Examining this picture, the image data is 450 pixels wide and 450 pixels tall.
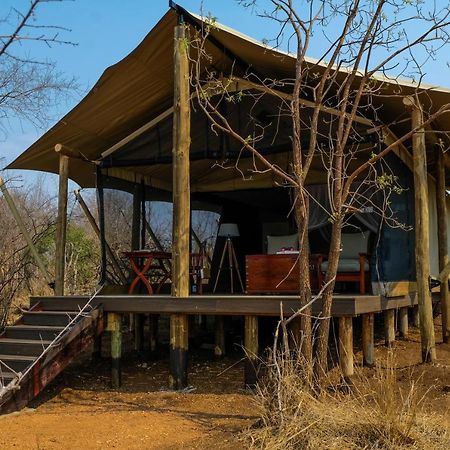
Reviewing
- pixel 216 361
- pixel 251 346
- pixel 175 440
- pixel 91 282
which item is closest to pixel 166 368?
pixel 216 361

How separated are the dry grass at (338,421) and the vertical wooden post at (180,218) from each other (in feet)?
6.84

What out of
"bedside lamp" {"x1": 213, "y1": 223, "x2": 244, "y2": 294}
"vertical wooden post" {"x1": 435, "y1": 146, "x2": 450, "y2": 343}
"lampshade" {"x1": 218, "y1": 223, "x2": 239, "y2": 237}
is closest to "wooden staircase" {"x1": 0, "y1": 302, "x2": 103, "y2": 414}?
"bedside lamp" {"x1": 213, "y1": 223, "x2": 244, "y2": 294}

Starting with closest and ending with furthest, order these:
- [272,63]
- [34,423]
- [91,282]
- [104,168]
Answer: [34,423] → [272,63] → [104,168] → [91,282]

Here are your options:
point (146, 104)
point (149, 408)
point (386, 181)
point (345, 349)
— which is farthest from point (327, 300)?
point (146, 104)

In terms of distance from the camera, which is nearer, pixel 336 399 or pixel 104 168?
pixel 336 399

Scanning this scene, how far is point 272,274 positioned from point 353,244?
4.98 ft

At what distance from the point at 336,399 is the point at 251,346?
6.81 ft

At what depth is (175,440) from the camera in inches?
155

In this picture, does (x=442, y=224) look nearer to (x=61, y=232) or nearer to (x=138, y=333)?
(x=138, y=333)

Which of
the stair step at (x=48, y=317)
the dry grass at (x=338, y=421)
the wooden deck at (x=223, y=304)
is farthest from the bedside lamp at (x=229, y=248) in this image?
the dry grass at (x=338, y=421)

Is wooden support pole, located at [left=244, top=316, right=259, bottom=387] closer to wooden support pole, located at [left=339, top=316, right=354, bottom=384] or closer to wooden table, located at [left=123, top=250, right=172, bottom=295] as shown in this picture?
wooden support pole, located at [left=339, top=316, right=354, bottom=384]

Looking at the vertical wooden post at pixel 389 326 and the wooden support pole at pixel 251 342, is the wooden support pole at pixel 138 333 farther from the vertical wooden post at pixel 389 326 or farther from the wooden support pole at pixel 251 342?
the vertical wooden post at pixel 389 326

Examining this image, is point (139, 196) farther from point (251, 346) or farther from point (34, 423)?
point (34, 423)

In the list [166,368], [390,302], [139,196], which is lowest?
[166,368]
